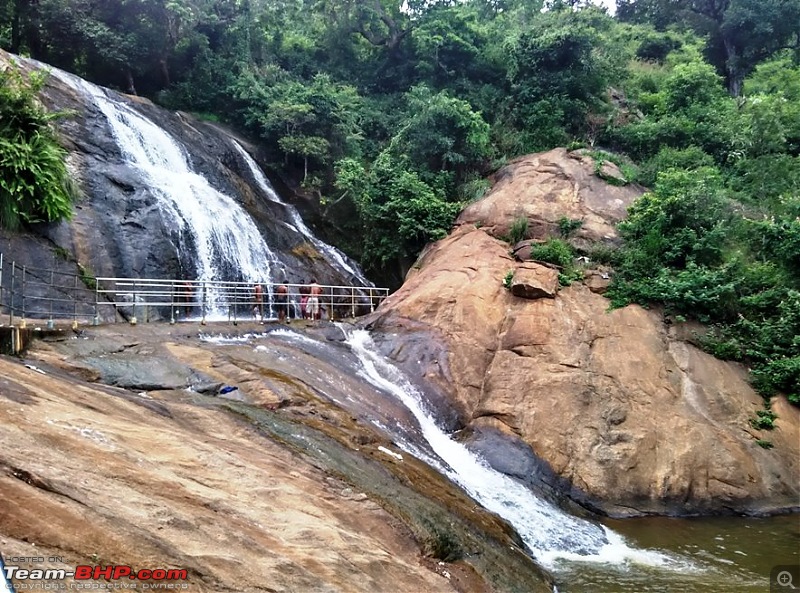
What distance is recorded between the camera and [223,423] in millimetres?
6973

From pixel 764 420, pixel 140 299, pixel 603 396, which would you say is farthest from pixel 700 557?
pixel 140 299

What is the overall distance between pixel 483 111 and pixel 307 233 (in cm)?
1046

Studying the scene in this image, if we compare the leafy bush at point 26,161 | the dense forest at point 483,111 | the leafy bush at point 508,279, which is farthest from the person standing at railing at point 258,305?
the leafy bush at point 508,279

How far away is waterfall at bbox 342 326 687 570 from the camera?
8.65 m

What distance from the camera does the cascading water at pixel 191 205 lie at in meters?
16.0

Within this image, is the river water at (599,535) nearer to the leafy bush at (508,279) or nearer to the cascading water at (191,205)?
the leafy bush at (508,279)

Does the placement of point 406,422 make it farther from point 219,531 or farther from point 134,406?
point 219,531

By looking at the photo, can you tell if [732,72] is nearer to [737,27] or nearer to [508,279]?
[737,27]

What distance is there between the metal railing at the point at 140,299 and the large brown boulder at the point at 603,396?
137 inches

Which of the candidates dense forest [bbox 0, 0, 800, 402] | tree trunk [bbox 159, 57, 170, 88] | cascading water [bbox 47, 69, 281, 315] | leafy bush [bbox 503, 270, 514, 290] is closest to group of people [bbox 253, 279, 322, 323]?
cascading water [bbox 47, 69, 281, 315]

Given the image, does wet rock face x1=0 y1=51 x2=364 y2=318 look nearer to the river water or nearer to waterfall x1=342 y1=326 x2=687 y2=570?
the river water

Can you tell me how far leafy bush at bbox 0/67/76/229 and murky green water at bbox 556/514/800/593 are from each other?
12819 millimetres

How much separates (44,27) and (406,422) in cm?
2254

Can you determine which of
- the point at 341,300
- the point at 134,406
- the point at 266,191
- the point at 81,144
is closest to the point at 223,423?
the point at 134,406
